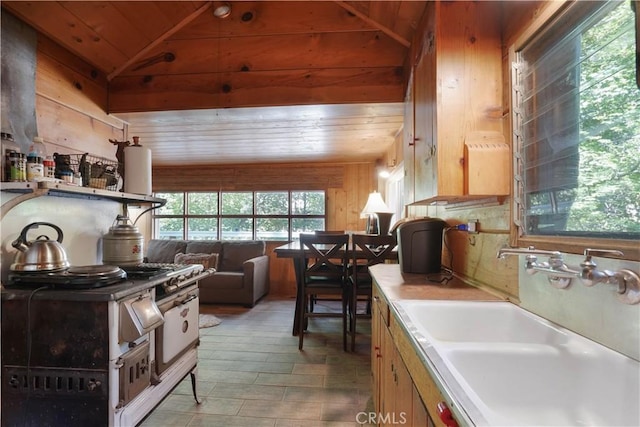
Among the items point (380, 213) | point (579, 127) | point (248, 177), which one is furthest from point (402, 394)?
point (248, 177)

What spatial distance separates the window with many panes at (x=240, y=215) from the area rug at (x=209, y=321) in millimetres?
1842

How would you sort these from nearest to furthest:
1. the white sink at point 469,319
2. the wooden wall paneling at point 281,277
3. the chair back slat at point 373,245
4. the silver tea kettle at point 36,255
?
the white sink at point 469,319
the silver tea kettle at point 36,255
the chair back slat at point 373,245
the wooden wall paneling at point 281,277

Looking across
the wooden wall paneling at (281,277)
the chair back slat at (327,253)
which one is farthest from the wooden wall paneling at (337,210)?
the chair back slat at (327,253)

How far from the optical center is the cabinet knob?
0.57 metres

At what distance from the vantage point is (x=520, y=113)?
124cm

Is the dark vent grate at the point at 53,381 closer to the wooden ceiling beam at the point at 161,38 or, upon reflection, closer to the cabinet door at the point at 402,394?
the cabinet door at the point at 402,394

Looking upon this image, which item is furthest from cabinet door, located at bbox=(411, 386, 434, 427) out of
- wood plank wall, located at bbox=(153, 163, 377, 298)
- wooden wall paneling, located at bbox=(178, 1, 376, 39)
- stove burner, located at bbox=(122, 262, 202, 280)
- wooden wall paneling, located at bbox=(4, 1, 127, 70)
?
wood plank wall, located at bbox=(153, 163, 377, 298)

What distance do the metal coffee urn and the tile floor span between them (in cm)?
99

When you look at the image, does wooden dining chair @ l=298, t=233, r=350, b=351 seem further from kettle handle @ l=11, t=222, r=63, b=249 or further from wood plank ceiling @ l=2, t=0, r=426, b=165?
kettle handle @ l=11, t=222, r=63, b=249

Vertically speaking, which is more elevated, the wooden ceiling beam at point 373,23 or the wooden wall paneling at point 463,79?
the wooden ceiling beam at point 373,23

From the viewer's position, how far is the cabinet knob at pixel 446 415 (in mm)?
573

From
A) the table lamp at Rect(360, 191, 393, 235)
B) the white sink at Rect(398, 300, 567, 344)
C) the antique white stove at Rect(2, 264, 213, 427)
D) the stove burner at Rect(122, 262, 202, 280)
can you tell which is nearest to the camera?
the white sink at Rect(398, 300, 567, 344)

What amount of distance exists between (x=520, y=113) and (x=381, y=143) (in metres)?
2.58

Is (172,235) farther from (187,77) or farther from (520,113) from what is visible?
(520,113)
